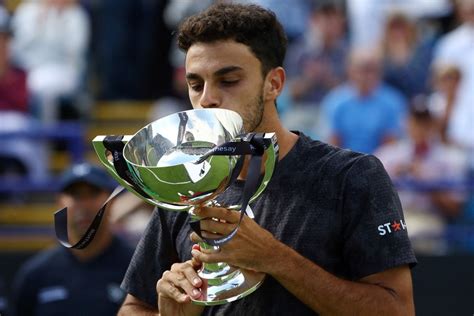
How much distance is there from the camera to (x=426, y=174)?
306 inches

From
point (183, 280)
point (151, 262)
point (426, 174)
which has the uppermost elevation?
point (183, 280)

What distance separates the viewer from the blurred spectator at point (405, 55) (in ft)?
Answer: 27.8

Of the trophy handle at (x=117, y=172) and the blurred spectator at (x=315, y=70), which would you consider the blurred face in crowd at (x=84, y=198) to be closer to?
the blurred spectator at (x=315, y=70)

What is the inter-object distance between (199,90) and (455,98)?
5.23 metres

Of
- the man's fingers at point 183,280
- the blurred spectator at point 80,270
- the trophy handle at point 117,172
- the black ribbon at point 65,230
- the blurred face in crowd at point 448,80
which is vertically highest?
the trophy handle at point 117,172

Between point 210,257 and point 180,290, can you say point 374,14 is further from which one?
point 210,257

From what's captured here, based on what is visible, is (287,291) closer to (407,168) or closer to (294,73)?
(407,168)

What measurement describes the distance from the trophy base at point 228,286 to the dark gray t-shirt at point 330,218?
0.51ft

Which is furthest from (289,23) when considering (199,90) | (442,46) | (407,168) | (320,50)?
(199,90)

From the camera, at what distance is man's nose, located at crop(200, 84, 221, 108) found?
3.10 m

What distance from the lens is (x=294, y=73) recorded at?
8703 millimetres

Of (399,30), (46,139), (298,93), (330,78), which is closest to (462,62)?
(399,30)

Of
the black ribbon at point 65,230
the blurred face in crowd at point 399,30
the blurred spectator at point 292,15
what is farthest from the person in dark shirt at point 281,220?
the blurred spectator at point 292,15

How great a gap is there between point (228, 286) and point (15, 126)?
585 centimetres
